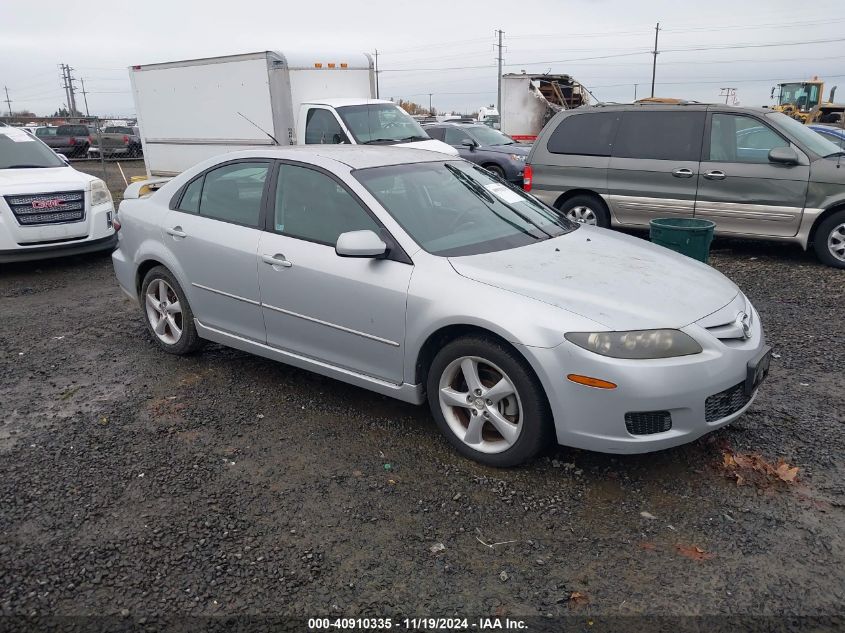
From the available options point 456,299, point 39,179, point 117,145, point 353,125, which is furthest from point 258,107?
point 117,145

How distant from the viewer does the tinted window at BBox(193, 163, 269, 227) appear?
457 centimetres

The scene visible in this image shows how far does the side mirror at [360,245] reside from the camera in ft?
12.2

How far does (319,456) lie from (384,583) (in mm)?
1153

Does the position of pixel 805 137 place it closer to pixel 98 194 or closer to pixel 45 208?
pixel 98 194

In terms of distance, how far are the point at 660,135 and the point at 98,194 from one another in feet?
23.2

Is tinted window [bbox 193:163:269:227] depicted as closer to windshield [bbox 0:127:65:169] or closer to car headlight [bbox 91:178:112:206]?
car headlight [bbox 91:178:112:206]

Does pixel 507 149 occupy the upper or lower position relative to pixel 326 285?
lower

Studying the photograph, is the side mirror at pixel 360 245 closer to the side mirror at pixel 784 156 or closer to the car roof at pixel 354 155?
the car roof at pixel 354 155

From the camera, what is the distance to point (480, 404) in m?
3.58

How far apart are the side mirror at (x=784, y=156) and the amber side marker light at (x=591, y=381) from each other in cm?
579

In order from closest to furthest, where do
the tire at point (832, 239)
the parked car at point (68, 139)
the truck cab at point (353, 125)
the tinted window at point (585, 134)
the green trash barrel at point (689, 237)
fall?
1. the green trash barrel at point (689, 237)
2. the tire at point (832, 239)
3. the tinted window at point (585, 134)
4. the truck cab at point (353, 125)
5. the parked car at point (68, 139)

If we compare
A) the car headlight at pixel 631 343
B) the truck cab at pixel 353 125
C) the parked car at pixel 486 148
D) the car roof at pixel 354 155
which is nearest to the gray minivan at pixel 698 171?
the truck cab at pixel 353 125

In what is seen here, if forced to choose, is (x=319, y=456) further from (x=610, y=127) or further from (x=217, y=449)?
(x=610, y=127)

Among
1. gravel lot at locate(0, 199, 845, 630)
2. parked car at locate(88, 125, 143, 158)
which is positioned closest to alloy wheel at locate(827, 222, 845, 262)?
gravel lot at locate(0, 199, 845, 630)
